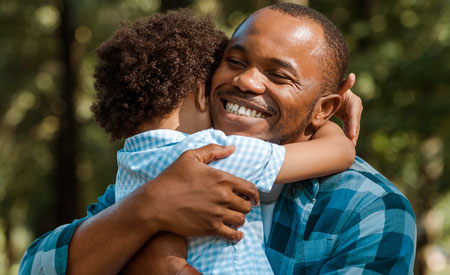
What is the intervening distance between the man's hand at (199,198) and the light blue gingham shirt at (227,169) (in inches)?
2.5

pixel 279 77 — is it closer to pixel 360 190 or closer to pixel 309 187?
pixel 309 187

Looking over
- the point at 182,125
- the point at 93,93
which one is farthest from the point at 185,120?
the point at 93,93

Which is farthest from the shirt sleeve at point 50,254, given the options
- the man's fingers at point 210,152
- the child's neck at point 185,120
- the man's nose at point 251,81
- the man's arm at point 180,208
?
the man's nose at point 251,81

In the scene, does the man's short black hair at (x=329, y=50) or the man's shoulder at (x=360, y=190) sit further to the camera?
the man's short black hair at (x=329, y=50)

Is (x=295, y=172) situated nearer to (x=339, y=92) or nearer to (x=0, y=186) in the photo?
(x=339, y=92)

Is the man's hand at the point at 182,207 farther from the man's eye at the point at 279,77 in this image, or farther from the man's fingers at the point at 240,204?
the man's eye at the point at 279,77

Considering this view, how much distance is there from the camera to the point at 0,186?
549 inches

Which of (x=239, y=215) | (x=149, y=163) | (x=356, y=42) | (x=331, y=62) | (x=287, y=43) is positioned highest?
(x=287, y=43)

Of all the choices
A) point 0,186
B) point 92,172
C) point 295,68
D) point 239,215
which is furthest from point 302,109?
point 0,186

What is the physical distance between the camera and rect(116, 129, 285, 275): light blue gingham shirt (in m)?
2.03

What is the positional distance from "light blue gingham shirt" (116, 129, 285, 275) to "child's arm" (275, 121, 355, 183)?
53 millimetres

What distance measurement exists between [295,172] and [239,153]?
0.87 feet

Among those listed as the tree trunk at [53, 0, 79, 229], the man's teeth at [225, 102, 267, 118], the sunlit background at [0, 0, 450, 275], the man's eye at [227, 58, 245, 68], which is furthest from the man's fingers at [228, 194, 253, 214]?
the tree trunk at [53, 0, 79, 229]

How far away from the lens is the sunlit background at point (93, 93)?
336 inches
